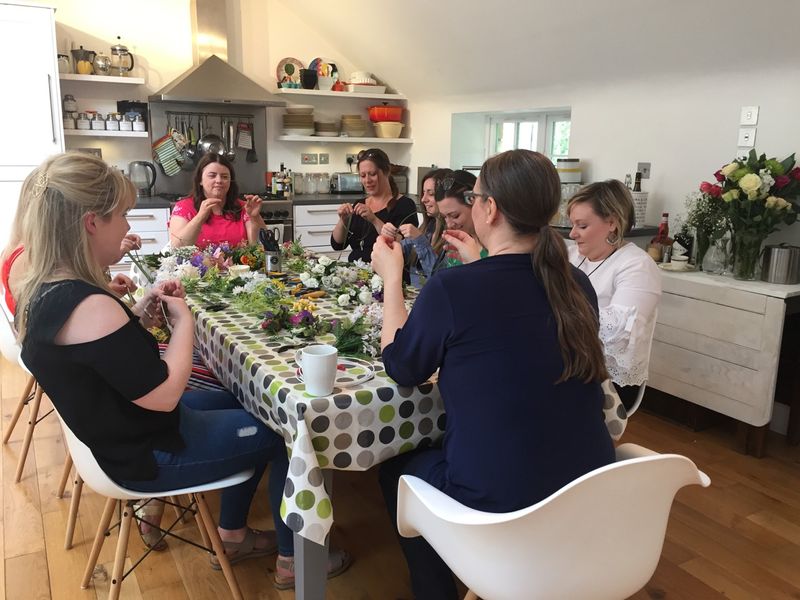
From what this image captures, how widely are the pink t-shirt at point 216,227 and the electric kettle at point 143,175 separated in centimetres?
170

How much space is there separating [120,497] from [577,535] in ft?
3.54

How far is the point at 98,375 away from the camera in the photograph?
142cm

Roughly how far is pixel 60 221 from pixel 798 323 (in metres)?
3.02

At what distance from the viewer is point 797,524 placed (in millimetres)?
2453

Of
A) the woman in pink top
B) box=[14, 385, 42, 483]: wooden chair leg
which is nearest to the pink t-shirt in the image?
the woman in pink top

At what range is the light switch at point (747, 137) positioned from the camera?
320cm

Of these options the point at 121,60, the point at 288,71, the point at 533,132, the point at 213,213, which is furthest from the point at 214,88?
the point at 533,132

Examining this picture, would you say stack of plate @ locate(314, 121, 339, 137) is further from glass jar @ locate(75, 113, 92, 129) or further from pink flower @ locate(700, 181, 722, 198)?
pink flower @ locate(700, 181, 722, 198)

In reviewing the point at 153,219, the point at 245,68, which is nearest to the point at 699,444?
the point at 153,219

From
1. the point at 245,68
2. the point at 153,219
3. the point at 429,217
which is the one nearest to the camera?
the point at 429,217

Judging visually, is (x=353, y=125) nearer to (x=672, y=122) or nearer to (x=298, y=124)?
(x=298, y=124)

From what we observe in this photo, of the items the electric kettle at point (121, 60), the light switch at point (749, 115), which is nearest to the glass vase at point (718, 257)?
the light switch at point (749, 115)

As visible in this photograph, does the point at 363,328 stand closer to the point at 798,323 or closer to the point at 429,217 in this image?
the point at 429,217

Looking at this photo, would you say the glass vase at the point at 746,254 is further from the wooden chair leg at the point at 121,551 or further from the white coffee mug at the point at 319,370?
the wooden chair leg at the point at 121,551
